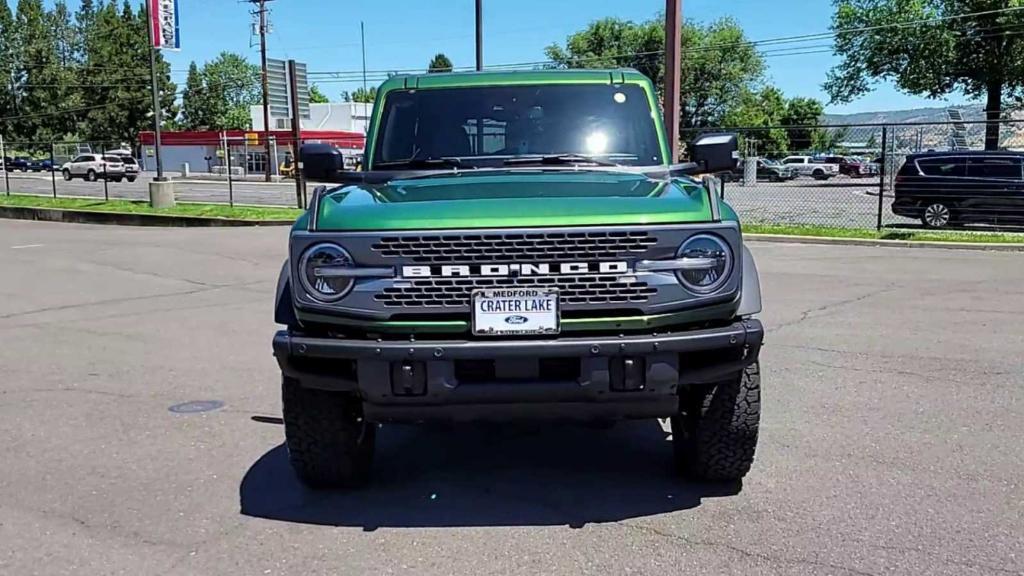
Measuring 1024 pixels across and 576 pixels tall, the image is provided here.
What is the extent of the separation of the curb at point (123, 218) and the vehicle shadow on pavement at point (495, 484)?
52.1 feet

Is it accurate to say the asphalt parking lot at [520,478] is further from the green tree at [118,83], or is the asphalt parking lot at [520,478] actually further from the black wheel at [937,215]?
the green tree at [118,83]

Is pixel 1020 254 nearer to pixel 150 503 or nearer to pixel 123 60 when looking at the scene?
pixel 150 503

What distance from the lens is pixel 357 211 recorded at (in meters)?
3.78

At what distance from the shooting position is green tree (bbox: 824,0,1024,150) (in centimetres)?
3900

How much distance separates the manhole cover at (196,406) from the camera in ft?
19.3

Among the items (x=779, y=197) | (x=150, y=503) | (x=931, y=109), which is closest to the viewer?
(x=150, y=503)

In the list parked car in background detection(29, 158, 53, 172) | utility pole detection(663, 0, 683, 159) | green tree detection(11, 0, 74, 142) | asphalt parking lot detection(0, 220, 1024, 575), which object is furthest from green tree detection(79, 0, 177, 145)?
asphalt parking lot detection(0, 220, 1024, 575)

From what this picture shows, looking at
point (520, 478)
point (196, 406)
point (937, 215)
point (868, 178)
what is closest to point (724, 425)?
point (520, 478)

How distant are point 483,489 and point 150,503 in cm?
156

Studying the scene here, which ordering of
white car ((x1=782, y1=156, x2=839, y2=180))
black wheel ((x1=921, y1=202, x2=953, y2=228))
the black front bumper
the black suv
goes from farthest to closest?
1. white car ((x1=782, y1=156, x2=839, y2=180))
2. black wheel ((x1=921, y1=202, x2=953, y2=228))
3. the black suv
4. the black front bumper

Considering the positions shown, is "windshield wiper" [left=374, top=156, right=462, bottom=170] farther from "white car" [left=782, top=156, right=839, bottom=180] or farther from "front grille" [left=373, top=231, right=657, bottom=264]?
"white car" [left=782, top=156, right=839, bottom=180]

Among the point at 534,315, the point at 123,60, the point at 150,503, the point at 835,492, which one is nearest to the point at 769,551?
the point at 835,492

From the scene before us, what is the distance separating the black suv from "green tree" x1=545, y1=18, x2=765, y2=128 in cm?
5277

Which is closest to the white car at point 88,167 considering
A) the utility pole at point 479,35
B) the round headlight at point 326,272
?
the utility pole at point 479,35
